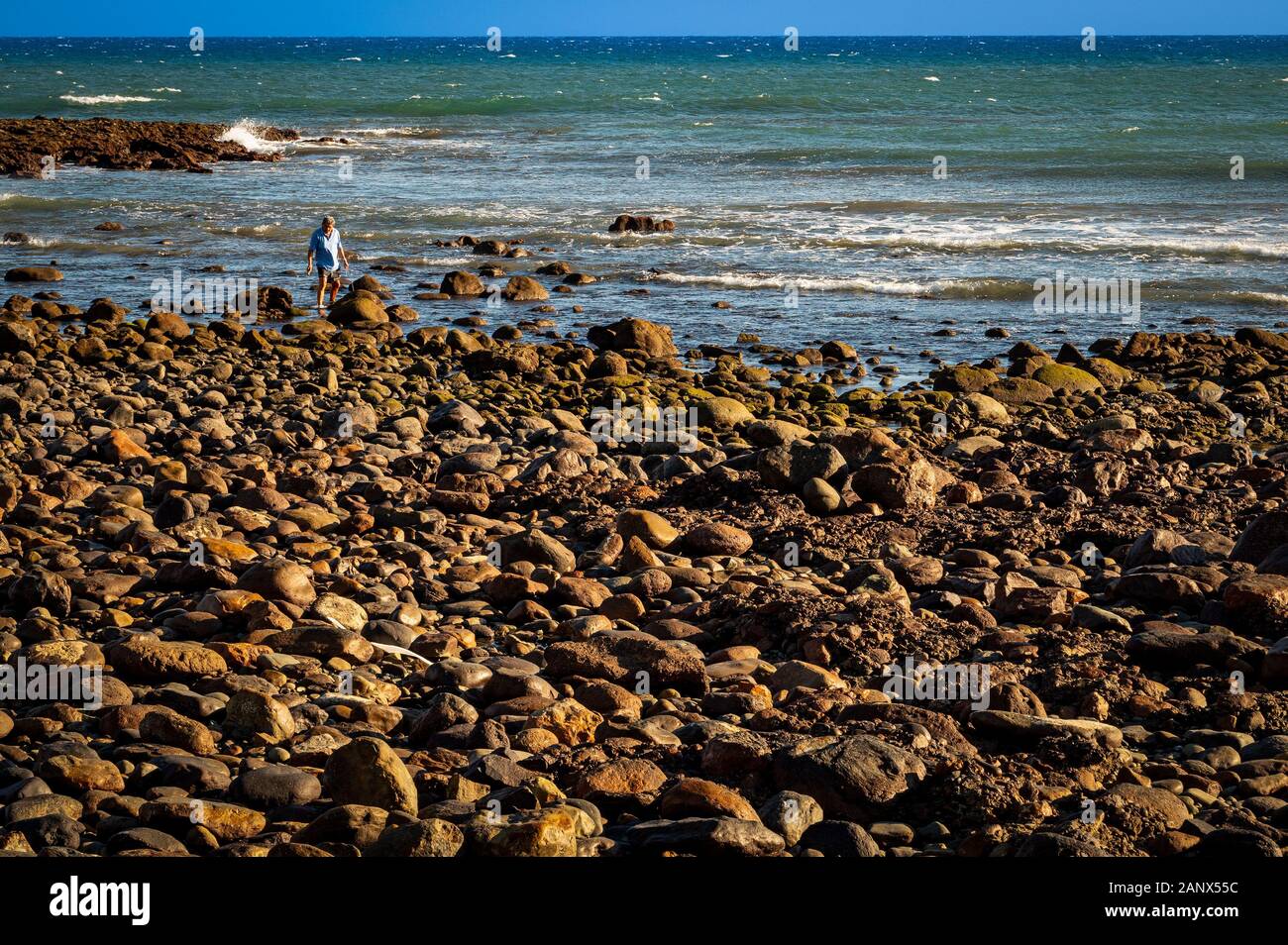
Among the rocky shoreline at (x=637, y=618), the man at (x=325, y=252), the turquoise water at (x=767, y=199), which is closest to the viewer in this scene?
the rocky shoreline at (x=637, y=618)

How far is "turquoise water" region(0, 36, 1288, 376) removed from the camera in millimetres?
18906

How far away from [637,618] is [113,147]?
37.0 m

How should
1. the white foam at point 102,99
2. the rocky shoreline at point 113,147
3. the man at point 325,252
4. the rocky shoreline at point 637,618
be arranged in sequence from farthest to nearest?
the white foam at point 102,99
the rocky shoreline at point 113,147
the man at point 325,252
the rocky shoreline at point 637,618

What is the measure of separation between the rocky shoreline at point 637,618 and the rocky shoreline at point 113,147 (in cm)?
2633

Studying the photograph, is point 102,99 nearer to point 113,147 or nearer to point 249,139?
point 249,139

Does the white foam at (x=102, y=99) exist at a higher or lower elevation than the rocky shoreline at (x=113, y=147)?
higher

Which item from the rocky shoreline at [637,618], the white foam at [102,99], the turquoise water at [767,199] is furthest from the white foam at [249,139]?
the rocky shoreline at [637,618]

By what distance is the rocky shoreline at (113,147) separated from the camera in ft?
121

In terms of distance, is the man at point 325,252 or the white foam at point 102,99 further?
the white foam at point 102,99

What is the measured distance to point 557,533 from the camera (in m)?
8.76

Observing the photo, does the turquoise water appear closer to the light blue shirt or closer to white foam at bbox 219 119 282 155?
white foam at bbox 219 119 282 155

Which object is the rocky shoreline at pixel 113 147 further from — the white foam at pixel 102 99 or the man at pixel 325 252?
the man at pixel 325 252

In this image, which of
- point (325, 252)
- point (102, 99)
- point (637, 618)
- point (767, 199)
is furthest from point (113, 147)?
point (637, 618)

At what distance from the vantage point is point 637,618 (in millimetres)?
7207
